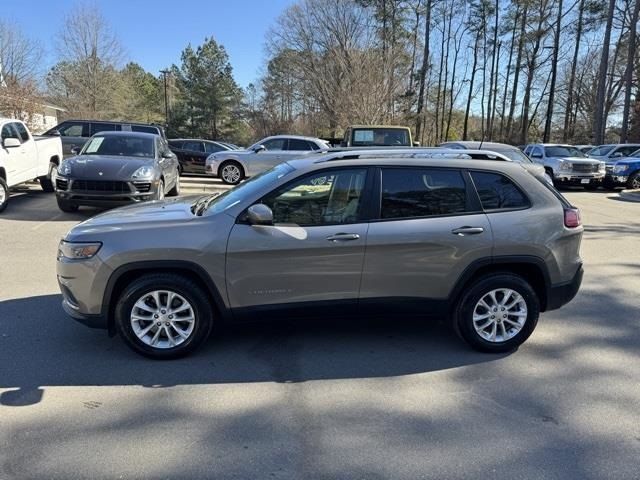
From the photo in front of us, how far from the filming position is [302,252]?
398 cm

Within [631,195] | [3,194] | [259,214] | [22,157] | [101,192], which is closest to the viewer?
[259,214]

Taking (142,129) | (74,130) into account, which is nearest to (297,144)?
(142,129)

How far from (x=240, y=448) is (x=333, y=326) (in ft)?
6.61

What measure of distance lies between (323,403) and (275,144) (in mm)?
14959

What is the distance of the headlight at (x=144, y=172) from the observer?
951 cm

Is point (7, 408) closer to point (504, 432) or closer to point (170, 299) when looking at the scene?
point (170, 299)

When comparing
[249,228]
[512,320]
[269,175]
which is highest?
[269,175]

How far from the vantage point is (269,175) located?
14.8 ft

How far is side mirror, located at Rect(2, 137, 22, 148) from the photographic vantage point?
404 inches

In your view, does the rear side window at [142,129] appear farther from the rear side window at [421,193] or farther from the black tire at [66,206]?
the rear side window at [421,193]

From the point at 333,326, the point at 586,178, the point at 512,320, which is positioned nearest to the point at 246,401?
the point at 333,326

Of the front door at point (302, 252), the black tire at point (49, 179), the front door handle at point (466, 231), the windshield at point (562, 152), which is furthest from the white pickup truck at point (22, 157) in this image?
the windshield at point (562, 152)

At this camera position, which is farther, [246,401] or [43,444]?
[246,401]

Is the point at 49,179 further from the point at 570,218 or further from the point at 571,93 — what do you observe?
the point at 571,93
